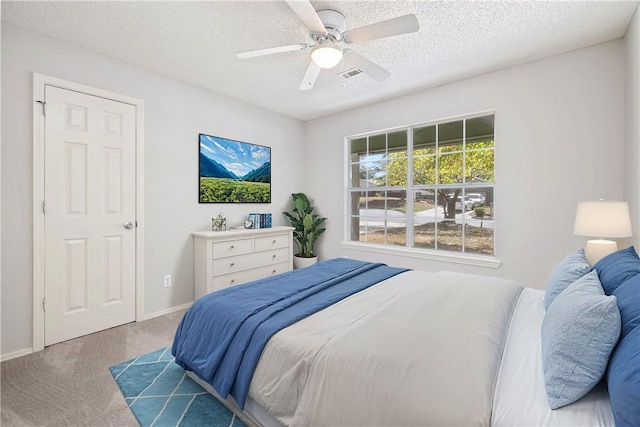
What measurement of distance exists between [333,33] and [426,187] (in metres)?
2.21

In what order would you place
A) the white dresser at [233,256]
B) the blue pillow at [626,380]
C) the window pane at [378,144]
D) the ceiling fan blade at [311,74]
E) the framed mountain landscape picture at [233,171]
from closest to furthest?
the blue pillow at [626,380] < the ceiling fan blade at [311,74] < the white dresser at [233,256] < the framed mountain landscape picture at [233,171] < the window pane at [378,144]

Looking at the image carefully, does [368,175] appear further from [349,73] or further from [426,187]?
[349,73]

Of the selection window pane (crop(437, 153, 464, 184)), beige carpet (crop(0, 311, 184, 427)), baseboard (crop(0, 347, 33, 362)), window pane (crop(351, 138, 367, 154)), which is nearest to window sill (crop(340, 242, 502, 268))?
window pane (crop(437, 153, 464, 184))

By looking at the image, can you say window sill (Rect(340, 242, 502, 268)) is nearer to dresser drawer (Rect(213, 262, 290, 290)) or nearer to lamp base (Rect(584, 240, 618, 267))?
lamp base (Rect(584, 240, 618, 267))

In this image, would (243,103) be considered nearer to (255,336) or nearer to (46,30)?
(46,30)

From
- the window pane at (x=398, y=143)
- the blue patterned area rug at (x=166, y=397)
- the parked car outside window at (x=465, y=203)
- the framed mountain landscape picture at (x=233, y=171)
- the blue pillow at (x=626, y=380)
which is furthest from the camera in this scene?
the window pane at (x=398, y=143)

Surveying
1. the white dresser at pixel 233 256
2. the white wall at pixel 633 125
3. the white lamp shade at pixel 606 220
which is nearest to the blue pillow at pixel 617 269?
the white lamp shade at pixel 606 220

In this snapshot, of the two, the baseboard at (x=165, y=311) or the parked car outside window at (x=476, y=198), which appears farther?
the parked car outside window at (x=476, y=198)

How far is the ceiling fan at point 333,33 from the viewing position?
181cm

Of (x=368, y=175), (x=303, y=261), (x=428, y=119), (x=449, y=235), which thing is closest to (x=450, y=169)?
(x=428, y=119)

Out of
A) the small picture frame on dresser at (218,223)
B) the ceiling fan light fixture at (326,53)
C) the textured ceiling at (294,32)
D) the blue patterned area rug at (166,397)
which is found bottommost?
the blue patterned area rug at (166,397)

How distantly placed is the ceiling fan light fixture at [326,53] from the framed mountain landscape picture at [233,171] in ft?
6.60

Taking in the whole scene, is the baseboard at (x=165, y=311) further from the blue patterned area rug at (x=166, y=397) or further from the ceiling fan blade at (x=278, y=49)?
the ceiling fan blade at (x=278, y=49)

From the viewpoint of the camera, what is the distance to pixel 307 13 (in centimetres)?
180
